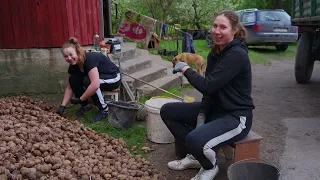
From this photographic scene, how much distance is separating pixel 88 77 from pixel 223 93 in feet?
7.21

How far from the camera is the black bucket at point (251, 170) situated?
2.42 m

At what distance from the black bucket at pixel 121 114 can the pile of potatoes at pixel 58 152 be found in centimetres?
40

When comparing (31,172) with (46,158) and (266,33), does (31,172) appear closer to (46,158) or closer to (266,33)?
(46,158)

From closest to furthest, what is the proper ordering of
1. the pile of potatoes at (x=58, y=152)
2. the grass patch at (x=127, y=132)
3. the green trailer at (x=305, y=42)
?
the pile of potatoes at (x=58, y=152)
the grass patch at (x=127, y=132)
the green trailer at (x=305, y=42)

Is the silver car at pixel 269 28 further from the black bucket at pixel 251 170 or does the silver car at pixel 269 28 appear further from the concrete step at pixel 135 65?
the black bucket at pixel 251 170

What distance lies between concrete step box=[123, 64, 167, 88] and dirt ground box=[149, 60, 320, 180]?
2.33ft

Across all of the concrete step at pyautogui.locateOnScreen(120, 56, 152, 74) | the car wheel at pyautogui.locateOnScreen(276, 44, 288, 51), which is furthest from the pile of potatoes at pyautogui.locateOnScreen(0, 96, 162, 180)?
the car wheel at pyautogui.locateOnScreen(276, 44, 288, 51)

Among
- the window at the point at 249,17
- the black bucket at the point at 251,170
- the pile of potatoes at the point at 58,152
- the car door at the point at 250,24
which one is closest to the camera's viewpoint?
the black bucket at the point at 251,170

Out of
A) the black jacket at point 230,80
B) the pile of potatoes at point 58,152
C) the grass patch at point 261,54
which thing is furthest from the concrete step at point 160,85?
the grass patch at point 261,54

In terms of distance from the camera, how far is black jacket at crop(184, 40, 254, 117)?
9.02ft

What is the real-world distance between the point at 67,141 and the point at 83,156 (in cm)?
29

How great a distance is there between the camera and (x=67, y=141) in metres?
3.36

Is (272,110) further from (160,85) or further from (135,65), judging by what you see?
(135,65)

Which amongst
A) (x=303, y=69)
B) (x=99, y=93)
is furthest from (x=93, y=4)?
(x=303, y=69)
